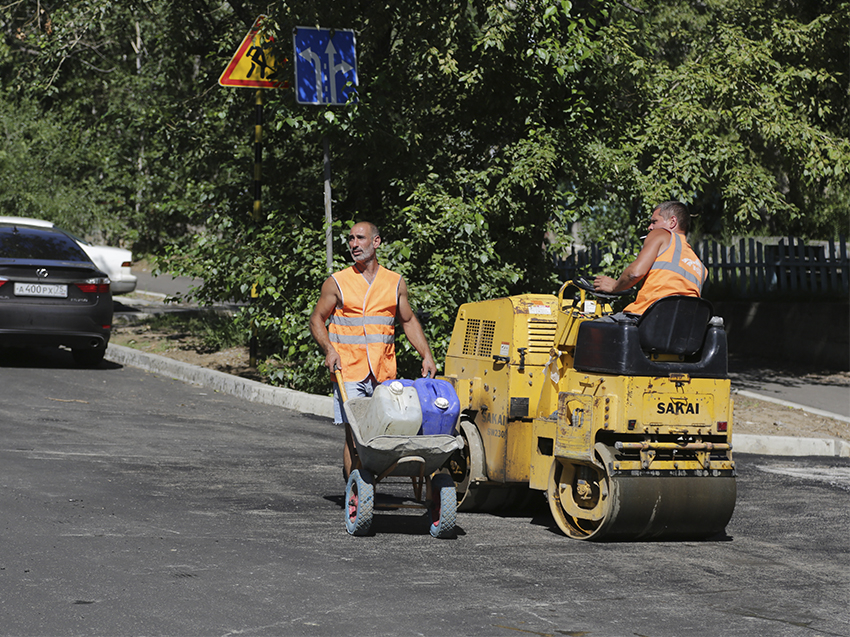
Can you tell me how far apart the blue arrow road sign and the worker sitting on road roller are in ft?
17.4

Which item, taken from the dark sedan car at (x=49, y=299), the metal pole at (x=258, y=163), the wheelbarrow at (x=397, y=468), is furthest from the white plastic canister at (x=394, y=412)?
the dark sedan car at (x=49, y=299)

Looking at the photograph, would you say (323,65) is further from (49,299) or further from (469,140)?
(49,299)

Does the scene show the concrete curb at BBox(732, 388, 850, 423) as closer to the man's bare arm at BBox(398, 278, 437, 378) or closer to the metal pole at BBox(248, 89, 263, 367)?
the metal pole at BBox(248, 89, 263, 367)

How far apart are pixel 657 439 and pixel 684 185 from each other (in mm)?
7724

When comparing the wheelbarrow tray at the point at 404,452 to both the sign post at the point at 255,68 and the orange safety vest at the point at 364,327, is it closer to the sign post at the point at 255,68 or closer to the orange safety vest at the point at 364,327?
the orange safety vest at the point at 364,327

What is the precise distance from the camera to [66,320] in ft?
39.7

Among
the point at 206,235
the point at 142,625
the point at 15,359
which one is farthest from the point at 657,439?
the point at 15,359

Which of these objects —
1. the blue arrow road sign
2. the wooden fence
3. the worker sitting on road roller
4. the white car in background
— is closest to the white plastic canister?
the worker sitting on road roller

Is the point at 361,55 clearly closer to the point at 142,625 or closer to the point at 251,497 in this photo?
the point at 251,497

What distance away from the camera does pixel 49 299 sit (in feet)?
39.5

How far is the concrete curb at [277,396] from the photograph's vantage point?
1028 centimetres

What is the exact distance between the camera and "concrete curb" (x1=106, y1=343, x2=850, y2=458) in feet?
33.7

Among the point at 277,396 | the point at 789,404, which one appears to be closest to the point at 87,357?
the point at 277,396

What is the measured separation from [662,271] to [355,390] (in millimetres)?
1969
